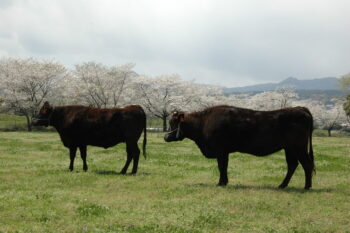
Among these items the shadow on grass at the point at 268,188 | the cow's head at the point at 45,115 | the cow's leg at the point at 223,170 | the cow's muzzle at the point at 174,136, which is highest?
the cow's head at the point at 45,115

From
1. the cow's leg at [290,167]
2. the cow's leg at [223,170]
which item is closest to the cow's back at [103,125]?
the cow's leg at [223,170]

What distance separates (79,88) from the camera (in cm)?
8294

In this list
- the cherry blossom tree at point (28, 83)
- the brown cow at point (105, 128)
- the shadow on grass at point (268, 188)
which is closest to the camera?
the shadow on grass at point (268, 188)

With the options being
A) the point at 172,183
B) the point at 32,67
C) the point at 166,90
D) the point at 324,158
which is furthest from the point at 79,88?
the point at 172,183

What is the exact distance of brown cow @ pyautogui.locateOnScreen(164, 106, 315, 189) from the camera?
44.1ft

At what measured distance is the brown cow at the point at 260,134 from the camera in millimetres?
13438

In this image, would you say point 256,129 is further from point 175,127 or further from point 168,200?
point 168,200

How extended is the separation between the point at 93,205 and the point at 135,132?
22.6ft

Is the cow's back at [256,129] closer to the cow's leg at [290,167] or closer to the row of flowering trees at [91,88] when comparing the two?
the cow's leg at [290,167]

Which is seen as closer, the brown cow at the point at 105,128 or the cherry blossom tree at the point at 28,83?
the brown cow at the point at 105,128

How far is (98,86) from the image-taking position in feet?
276

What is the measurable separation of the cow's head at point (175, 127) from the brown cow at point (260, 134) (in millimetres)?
883

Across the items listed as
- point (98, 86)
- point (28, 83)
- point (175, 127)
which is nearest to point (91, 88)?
point (98, 86)

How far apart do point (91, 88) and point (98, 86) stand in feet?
5.66
